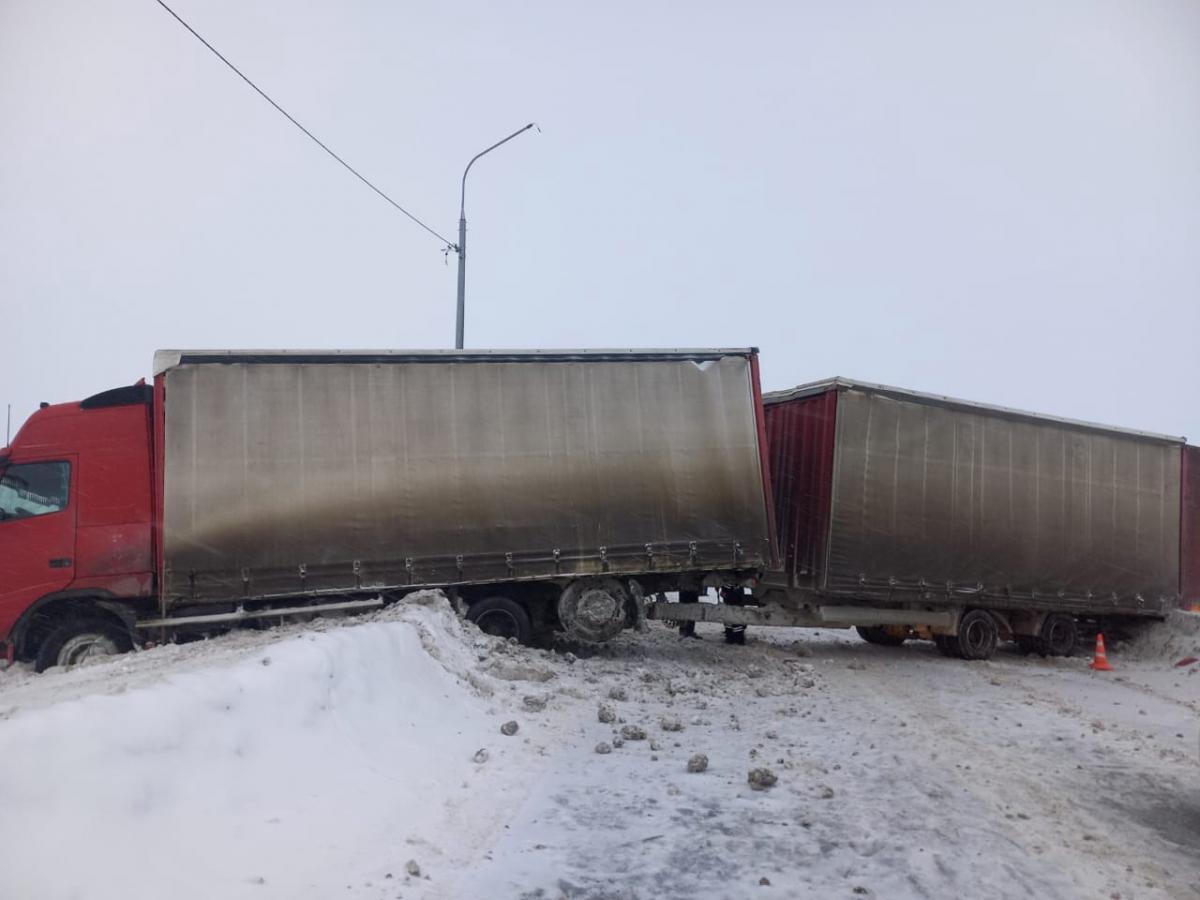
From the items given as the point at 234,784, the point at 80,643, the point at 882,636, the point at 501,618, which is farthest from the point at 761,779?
the point at 882,636

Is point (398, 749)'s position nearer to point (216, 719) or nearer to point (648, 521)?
point (216, 719)

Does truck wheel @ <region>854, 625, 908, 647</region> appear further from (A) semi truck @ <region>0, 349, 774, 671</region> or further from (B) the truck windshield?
(B) the truck windshield

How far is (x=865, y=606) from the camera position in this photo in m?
13.4

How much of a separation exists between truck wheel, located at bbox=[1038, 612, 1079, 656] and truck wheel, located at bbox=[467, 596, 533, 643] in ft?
28.0

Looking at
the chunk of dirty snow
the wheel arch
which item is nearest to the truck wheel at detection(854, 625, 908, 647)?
the chunk of dirty snow

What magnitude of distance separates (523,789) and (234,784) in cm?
218

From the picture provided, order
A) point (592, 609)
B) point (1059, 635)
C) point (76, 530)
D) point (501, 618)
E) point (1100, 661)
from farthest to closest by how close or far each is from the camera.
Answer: point (1059, 635) < point (1100, 661) < point (592, 609) < point (501, 618) < point (76, 530)

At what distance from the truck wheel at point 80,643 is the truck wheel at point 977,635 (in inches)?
447

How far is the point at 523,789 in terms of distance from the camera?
20.1 ft

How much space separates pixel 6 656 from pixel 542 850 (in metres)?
7.71

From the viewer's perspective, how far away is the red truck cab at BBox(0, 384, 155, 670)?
9.93m

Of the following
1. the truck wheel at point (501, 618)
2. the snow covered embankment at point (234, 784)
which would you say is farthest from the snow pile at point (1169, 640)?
the snow covered embankment at point (234, 784)

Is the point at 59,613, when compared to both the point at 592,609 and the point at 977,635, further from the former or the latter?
the point at 977,635

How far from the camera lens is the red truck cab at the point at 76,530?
32.6 ft
